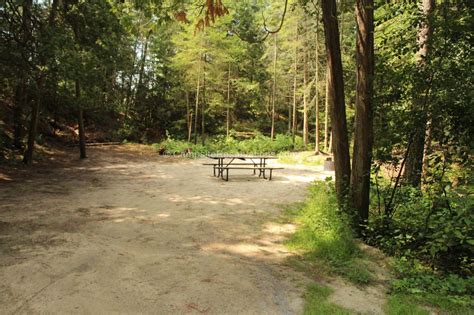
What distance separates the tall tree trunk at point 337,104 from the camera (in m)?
5.37

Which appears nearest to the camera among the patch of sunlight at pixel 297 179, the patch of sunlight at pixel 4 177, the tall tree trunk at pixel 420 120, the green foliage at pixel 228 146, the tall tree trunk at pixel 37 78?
the tall tree trunk at pixel 420 120

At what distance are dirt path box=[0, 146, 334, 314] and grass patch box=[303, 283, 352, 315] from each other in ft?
0.35

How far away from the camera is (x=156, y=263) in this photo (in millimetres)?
4113

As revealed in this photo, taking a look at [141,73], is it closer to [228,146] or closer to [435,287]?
[228,146]

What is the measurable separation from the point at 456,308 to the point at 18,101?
14.4 meters

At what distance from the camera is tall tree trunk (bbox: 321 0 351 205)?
5.37 metres

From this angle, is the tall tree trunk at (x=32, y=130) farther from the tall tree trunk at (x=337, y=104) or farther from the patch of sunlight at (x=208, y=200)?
the tall tree trunk at (x=337, y=104)

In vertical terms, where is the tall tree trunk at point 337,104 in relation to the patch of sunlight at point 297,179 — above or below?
above

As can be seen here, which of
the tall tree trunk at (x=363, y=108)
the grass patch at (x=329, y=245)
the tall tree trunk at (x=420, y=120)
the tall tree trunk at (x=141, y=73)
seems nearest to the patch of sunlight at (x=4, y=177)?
the grass patch at (x=329, y=245)

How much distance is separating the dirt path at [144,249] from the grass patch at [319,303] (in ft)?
0.35

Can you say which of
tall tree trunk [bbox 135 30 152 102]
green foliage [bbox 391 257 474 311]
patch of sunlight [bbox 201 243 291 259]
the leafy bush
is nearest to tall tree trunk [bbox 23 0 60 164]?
patch of sunlight [bbox 201 243 291 259]

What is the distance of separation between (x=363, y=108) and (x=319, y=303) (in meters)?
2.92

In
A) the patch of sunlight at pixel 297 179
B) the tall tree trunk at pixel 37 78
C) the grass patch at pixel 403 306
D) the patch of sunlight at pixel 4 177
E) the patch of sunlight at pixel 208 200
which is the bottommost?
the grass patch at pixel 403 306

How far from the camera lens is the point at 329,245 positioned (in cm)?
465
